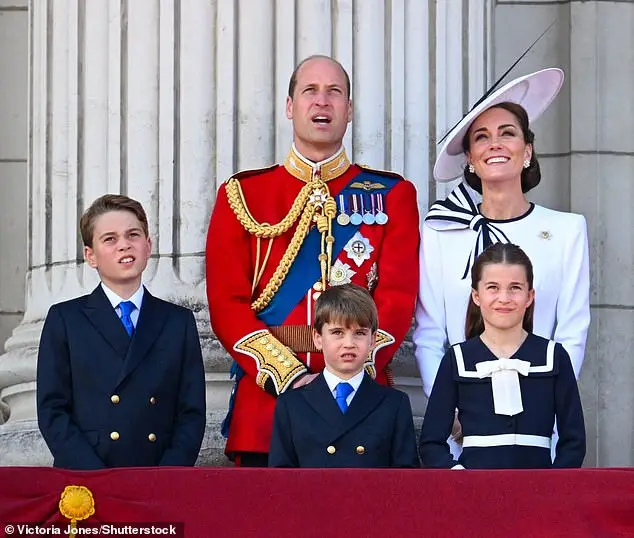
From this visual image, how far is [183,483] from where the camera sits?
4555 mm

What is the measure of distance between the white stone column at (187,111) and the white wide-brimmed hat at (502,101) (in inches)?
23.2

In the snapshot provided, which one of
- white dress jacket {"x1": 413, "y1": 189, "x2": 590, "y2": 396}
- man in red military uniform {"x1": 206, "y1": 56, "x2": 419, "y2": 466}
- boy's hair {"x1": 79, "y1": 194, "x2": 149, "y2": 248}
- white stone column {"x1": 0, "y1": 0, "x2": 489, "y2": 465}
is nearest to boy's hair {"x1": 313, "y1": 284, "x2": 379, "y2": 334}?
man in red military uniform {"x1": 206, "y1": 56, "x2": 419, "y2": 466}

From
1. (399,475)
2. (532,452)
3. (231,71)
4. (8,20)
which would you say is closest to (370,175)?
(231,71)

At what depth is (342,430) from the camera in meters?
5.23

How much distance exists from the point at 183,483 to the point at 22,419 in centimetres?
215

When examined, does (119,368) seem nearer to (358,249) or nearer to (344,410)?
(344,410)

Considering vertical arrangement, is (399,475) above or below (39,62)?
below

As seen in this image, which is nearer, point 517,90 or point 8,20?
point 517,90

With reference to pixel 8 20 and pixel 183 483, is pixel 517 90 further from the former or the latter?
pixel 8 20

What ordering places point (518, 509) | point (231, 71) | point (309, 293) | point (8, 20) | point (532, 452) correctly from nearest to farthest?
1. point (518, 509)
2. point (532, 452)
3. point (309, 293)
4. point (231, 71)
5. point (8, 20)

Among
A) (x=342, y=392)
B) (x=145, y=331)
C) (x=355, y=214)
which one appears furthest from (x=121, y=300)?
(x=355, y=214)

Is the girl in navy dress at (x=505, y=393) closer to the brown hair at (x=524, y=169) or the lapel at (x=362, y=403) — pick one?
the lapel at (x=362, y=403)

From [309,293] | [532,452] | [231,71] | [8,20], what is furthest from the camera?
[8,20]

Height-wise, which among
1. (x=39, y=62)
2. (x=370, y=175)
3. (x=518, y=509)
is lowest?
(x=518, y=509)
